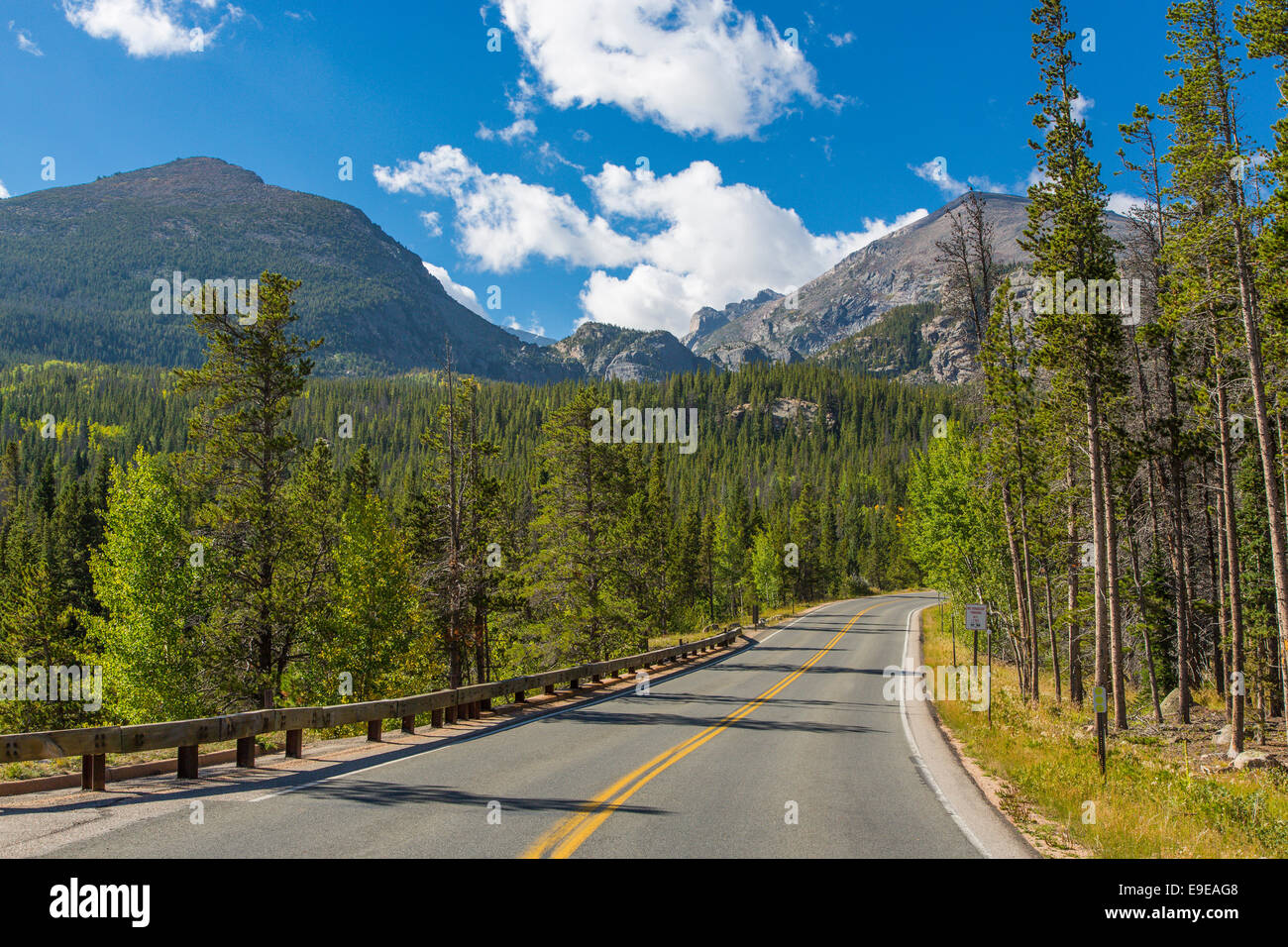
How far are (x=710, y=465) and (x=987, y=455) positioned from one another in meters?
130

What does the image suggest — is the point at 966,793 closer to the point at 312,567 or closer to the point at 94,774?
the point at 94,774

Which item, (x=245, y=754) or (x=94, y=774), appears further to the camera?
(x=245, y=754)

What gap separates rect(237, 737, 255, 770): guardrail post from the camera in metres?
10.9

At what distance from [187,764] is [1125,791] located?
1392cm

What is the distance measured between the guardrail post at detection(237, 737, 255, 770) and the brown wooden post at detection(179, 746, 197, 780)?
3.05ft

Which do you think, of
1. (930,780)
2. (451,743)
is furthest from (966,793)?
(451,743)

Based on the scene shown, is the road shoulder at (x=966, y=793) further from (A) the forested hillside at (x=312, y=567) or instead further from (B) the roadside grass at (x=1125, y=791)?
(A) the forested hillside at (x=312, y=567)

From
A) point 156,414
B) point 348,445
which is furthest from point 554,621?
point 156,414

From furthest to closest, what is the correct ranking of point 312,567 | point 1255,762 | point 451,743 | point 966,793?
point 312,567
point 1255,762
point 451,743
point 966,793

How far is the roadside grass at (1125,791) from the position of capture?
8.61 meters

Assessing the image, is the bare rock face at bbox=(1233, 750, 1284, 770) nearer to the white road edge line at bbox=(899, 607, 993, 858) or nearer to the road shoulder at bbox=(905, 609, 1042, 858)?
the road shoulder at bbox=(905, 609, 1042, 858)

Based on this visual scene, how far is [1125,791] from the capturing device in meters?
11.7

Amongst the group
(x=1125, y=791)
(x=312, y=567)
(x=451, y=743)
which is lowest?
(x=1125, y=791)
